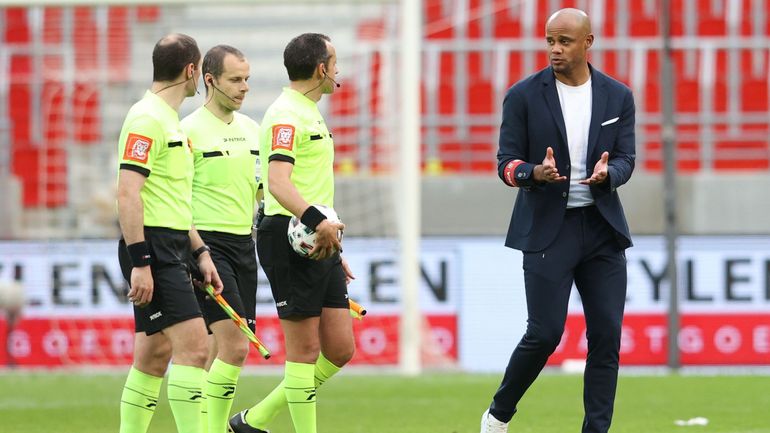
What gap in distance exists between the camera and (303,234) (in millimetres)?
6281

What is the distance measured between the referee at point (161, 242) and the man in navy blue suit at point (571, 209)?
148 centimetres

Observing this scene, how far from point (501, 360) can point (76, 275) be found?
4.48 meters

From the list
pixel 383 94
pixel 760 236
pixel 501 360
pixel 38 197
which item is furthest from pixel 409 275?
pixel 38 197

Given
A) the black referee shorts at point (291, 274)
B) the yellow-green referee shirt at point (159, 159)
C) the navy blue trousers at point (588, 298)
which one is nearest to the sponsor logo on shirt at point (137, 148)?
the yellow-green referee shirt at point (159, 159)

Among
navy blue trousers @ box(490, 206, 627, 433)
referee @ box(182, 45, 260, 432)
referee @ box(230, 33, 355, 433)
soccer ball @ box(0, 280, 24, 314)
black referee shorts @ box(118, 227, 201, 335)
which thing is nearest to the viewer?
black referee shorts @ box(118, 227, 201, 335)

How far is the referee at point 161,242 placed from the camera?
19.1ft

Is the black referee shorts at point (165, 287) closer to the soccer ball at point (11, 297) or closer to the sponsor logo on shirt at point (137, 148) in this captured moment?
the sponsor logo on shirt at point (137, 148)

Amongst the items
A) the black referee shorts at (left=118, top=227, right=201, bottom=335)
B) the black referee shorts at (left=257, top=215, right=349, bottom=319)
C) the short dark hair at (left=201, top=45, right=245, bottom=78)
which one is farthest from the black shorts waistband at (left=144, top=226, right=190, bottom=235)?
the short dark hair at (left=201, top=45, right=245, bottom=78)

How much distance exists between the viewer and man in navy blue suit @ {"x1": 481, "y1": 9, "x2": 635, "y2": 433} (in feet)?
20.5

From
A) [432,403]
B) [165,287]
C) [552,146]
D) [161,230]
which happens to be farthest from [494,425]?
[432,403]

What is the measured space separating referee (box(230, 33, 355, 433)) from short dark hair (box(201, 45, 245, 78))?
2.26ft

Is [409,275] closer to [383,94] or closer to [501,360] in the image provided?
[501,360]

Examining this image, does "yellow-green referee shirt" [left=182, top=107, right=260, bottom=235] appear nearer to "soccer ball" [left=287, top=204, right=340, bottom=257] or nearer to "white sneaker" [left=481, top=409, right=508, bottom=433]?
"soccer ball" [left=287, top=204, right=340, bottom=257]

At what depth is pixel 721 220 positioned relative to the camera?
1588 cm
